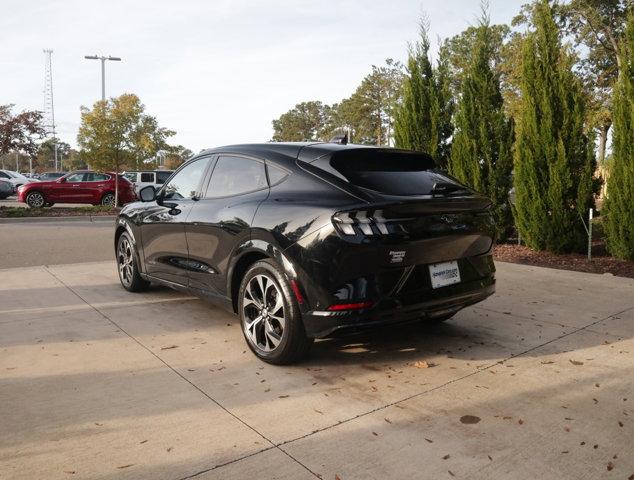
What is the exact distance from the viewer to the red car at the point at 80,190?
22.0 meters

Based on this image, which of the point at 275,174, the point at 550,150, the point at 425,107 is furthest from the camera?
the point at 425,107

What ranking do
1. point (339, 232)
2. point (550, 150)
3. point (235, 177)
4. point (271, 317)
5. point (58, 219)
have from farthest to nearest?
point (58, 219), point (550, 150), point (235, 177), point (271, 317), point (339, 232)

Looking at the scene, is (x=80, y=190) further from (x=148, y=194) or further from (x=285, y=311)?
(x=285, y=311)

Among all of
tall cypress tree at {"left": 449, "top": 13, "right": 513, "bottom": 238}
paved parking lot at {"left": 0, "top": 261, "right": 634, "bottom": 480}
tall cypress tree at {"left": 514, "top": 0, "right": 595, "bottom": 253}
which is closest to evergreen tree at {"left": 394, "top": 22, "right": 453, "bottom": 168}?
tall cypress tree at {"left": 449, "top": 13, "right": 513, "bottom": 238}

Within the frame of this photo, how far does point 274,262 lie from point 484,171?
735cm

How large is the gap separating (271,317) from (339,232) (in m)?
0.91

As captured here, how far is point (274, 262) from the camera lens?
12.4ft

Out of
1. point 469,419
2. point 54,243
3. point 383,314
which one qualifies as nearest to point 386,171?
point 383,314

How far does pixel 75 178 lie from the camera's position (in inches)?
901

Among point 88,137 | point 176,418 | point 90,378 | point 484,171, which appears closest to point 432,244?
point 176,418

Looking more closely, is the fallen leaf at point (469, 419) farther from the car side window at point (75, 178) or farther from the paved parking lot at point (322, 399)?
the car side window at point (75, 178)

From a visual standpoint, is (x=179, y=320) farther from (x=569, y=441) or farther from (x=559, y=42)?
(x=559, y=42)

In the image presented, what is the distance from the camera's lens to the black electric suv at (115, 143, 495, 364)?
11.3 feet

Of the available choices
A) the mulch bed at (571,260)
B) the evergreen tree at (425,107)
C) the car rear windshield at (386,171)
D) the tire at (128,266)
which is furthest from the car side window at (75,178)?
the car rear windshield at (386,171)
